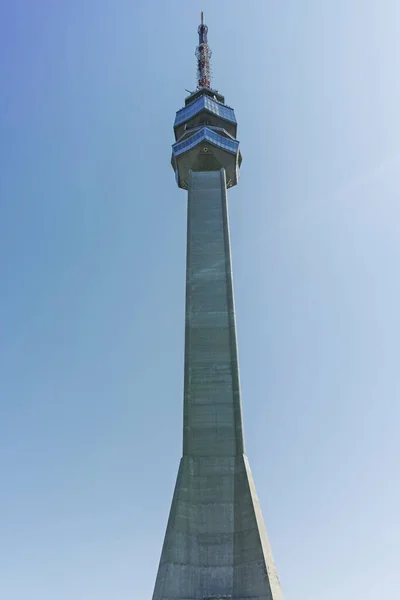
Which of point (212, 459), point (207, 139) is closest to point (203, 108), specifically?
point (207, 139)

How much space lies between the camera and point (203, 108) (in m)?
42.7

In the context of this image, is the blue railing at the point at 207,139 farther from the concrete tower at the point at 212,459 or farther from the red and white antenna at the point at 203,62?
the red and white antenna at the point at 203,62

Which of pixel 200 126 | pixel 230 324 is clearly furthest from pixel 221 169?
pixel 230 324

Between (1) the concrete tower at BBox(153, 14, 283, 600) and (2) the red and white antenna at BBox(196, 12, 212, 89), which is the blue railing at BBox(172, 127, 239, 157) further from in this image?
(2) the red and white antenna at BBox(196, 12, 212, 89)

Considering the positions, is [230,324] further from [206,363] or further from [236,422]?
[236,422]

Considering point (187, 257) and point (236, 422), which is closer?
point (236, 422)

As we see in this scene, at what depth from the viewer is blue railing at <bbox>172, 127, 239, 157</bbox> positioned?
3944cm

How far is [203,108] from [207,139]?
522 centimetres

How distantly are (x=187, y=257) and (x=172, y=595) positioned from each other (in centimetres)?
1887

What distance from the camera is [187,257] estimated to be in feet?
103

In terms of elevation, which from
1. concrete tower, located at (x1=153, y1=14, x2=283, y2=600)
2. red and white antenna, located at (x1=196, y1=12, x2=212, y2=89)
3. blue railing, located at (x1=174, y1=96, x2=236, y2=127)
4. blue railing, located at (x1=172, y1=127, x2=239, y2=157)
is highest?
red and white antenna, located at (x1=196, y1=12, x2=212, y2=89)

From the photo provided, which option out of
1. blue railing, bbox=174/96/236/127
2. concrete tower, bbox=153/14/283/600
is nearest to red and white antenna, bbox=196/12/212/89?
blue railing, bbox=174/96/236/127

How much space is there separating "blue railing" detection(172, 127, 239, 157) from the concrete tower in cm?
394

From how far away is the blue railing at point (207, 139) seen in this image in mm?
39438
